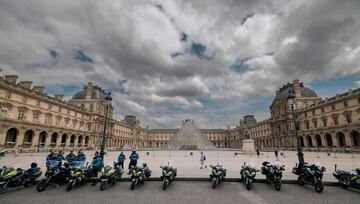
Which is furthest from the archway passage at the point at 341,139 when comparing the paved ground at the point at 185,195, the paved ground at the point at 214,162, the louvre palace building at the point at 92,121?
the paved ground at the point at 185,195

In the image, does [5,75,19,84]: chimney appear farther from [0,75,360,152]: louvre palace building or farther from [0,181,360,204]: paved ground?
[0,181,360,204]: paved ground

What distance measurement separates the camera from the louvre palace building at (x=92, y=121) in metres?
32.7

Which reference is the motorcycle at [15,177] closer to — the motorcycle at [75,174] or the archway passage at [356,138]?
the motorcycle at [75,174]

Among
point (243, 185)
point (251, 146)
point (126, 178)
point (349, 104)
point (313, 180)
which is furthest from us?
point (349, 104)

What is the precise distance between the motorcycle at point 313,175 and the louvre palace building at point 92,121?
2337cm

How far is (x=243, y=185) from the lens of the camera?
26.5 ft

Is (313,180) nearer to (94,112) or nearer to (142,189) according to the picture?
(142,189)

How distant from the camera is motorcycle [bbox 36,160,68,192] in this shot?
7.24m

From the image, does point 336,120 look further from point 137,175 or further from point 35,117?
point 35,117

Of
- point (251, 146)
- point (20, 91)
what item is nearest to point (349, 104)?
point (251, 146)

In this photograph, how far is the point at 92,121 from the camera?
194 feet

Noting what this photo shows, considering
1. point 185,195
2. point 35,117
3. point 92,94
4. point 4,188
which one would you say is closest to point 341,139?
point 185,195

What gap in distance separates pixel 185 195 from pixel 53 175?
576cm

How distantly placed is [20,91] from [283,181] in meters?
43.6
